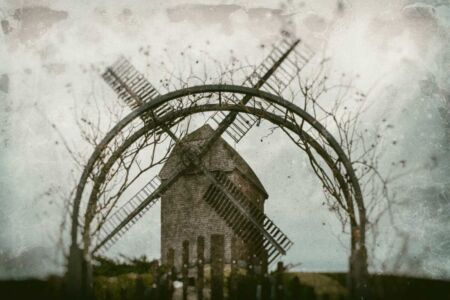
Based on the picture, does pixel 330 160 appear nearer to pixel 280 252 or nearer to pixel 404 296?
pixel 404 296

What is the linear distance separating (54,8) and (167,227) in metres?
10.9

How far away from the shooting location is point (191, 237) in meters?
18.5

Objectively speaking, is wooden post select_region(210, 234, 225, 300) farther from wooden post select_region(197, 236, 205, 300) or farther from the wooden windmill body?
the wooden windmill body

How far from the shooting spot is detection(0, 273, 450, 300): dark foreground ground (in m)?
6.23

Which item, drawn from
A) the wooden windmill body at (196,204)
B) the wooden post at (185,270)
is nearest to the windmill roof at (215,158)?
→ the wooden windmill body at (196,204)

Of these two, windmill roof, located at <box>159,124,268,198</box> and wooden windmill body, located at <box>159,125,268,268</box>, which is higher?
windmill roof, located at <box>159,124,268,198</box>

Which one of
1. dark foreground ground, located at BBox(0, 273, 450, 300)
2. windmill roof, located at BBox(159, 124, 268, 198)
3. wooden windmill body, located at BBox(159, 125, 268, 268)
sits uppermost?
windmill roof, located at BBox(159, 124, 268, 198)

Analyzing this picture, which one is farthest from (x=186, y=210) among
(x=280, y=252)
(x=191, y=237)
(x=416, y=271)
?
(x=416, y=271)

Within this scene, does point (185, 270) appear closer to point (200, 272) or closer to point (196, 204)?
point (200, 272)

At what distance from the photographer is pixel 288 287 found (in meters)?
6.18

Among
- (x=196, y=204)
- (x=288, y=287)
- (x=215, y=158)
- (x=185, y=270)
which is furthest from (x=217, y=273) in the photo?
(x=196, y=204)

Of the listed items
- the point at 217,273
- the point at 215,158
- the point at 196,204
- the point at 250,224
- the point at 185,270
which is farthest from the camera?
the point at 196,204

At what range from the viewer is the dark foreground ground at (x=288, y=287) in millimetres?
6232

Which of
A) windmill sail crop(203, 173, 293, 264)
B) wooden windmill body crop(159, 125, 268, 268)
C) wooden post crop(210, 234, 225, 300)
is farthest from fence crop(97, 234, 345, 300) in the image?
wooden windmill body crop(159, 125, 268, 268)
